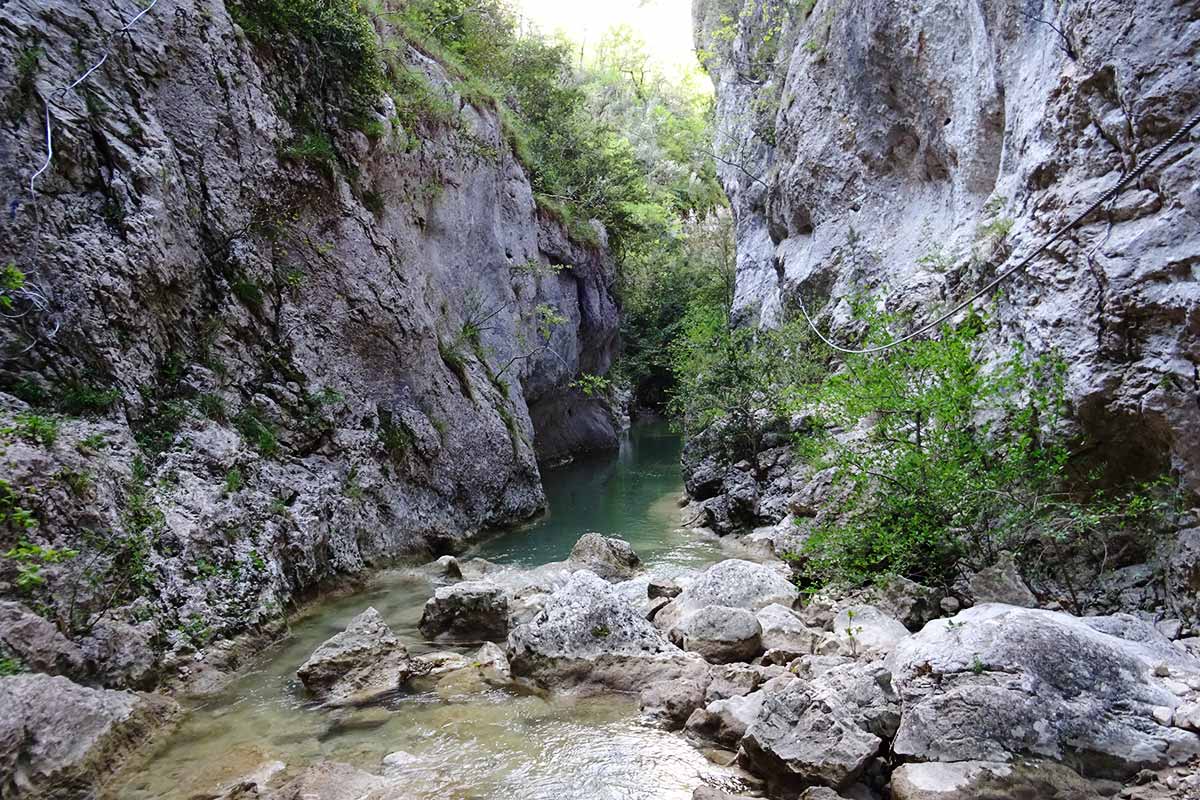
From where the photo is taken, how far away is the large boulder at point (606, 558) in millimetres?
10102

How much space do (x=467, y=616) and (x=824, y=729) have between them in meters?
4.51

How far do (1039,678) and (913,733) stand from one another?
0.84 metres

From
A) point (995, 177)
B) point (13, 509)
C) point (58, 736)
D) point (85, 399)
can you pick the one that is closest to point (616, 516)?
point (995, 177)

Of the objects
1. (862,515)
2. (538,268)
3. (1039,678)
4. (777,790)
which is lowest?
(777,790)

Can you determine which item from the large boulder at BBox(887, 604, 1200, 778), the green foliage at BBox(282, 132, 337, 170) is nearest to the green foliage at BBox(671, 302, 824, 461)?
the green foliage at BBox(282, 132, 337, 170)

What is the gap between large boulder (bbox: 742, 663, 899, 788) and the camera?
167 inches

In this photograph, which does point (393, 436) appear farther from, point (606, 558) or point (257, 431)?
point (606, 558)

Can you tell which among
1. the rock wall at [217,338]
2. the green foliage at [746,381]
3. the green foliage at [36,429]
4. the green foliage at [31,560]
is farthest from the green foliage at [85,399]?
the green foliage at [746,381]

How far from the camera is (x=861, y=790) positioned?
4.21 meters

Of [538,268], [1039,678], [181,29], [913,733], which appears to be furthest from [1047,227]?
[538,268]

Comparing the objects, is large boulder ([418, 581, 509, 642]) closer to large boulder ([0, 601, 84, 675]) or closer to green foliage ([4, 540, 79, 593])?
large boulder ([0, 601, 84, 675])

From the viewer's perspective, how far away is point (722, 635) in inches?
259

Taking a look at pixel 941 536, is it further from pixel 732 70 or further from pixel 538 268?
pixel 732 70

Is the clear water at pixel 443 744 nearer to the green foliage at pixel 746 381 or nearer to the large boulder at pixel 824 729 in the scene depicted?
the large boulder at pixel 824 729
